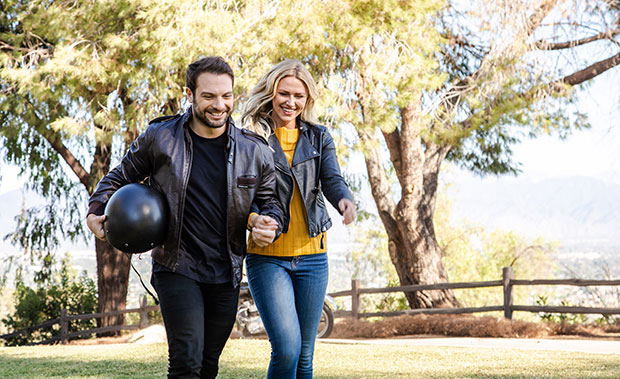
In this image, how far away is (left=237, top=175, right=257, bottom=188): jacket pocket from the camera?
348 cm

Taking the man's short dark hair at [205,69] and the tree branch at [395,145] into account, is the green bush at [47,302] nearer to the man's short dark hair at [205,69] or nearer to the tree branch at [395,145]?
the tree branch at [395,145]

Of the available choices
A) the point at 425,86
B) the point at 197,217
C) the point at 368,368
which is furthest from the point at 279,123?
the point at 425,86

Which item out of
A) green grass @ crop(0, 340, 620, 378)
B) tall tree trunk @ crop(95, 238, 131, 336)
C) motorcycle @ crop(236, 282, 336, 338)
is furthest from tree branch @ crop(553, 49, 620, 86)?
tall tree trunk @ crop(95, 238, 131, 336)

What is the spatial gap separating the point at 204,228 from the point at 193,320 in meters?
0.40

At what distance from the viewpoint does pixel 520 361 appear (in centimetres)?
862

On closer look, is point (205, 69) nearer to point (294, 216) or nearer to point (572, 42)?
Result: point (294, 216)

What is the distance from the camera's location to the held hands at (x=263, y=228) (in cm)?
347

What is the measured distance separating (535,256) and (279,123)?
2312 inches

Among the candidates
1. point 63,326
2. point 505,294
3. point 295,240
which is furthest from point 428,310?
point 295,240

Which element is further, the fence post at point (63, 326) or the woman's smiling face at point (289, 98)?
the fence post at point (63, 326)

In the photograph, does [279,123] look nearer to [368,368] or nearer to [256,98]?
[256,98]

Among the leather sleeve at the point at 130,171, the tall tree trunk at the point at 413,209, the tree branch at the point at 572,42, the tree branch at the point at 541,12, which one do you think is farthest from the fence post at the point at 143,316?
the leather sleeve at the point at 130,171

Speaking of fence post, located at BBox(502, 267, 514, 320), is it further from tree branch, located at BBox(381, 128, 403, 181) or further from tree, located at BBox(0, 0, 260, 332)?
tree, located at BBox(0, 0, 260, 332)

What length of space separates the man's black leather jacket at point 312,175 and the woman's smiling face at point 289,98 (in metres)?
0.10
